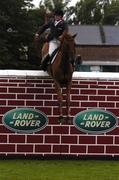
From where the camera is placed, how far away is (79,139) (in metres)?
14.4

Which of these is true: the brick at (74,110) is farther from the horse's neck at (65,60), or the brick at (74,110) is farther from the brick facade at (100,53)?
the brick facade at (100,53)

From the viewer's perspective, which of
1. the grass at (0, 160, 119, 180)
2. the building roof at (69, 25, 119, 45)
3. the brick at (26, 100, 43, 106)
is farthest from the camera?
the building roof at (69, 25, 119, 45)

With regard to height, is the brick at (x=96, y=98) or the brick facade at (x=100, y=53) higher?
the brick at (x=96, y=98)

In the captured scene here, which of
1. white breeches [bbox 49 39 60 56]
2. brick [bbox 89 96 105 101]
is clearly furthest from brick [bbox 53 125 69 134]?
white breeches [bbox 49 39 60 56]

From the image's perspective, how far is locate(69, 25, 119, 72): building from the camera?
1663 inches

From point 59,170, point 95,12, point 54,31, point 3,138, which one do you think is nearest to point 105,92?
point 54,31

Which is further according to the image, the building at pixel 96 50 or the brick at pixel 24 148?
the building at pixel 96 50

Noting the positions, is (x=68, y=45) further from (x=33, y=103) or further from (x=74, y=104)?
(x=33, y=103)

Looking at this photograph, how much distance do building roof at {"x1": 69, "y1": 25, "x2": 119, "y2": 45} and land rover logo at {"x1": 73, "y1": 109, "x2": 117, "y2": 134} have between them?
27550 millimetres

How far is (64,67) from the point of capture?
44.5 feet

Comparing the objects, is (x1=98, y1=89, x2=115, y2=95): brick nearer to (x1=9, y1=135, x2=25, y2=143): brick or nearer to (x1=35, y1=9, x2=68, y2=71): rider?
(x1=35, y1=9, x2=68, y2=71): rider

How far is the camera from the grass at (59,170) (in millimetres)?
11750

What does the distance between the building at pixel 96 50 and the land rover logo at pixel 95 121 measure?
87.8 feet

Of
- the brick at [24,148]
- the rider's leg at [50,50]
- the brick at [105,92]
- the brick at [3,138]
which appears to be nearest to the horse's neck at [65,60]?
the rider's leg at [50,50]
